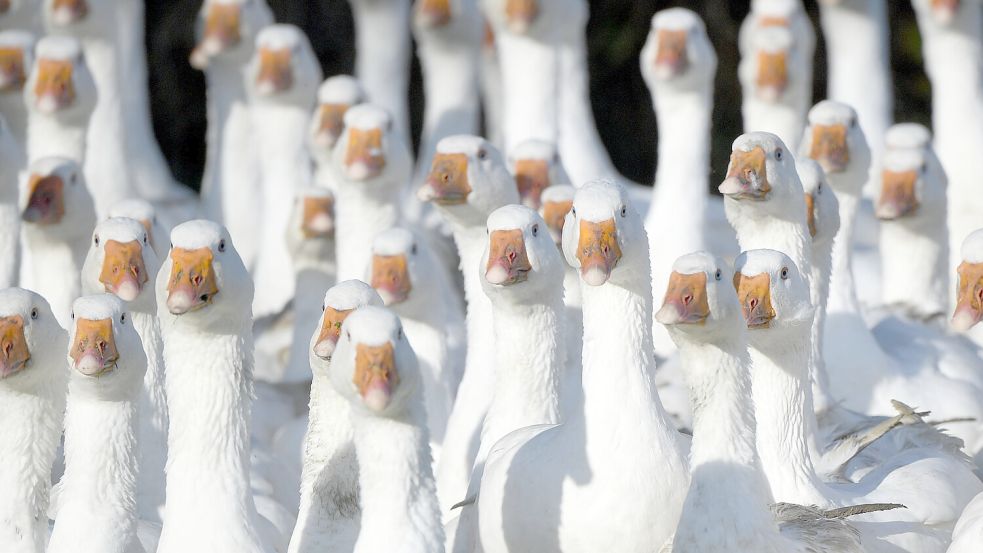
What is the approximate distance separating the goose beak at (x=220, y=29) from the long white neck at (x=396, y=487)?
6.42 meters

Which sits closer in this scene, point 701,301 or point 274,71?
point 701,301

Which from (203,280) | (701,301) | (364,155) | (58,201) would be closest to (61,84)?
(58,201)

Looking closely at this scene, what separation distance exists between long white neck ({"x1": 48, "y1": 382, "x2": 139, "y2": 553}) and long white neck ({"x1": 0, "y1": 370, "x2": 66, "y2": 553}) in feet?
0.63

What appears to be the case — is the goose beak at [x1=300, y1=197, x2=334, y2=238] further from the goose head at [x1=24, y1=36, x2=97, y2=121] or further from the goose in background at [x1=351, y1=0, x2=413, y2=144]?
the goose in background at [x1=351, y1=0, x2=413, y2=144]

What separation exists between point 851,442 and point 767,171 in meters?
1.16

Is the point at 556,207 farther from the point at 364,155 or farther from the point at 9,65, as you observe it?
the point at 9,65

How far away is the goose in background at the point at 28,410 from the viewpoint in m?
8.55

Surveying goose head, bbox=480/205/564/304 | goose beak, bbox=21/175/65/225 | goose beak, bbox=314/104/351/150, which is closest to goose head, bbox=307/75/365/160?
goose beak, bbox=314/104/351/150

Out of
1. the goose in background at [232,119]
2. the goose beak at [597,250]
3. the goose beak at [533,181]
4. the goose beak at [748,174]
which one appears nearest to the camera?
the goose beak at [597,250]

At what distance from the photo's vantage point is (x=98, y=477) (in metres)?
8.38

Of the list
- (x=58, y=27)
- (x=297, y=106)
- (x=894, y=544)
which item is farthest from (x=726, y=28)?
(x=894, y=544)

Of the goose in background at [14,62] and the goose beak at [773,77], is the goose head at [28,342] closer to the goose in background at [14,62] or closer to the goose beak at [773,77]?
the goose in background at [14,62]

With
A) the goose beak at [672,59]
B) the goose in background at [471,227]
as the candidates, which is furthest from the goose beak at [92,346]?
the goose beak at [672,59]

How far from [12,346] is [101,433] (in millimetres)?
470
